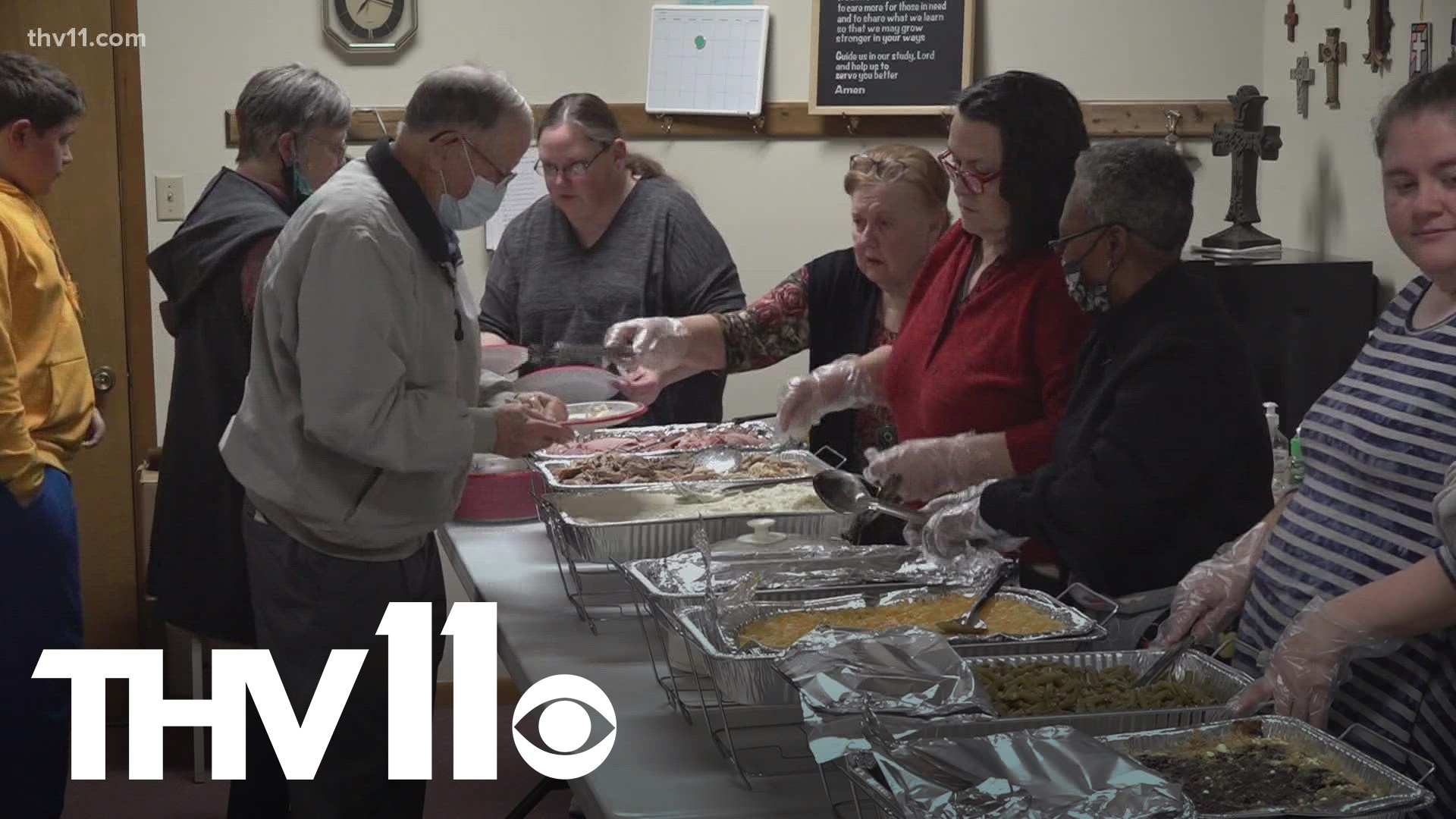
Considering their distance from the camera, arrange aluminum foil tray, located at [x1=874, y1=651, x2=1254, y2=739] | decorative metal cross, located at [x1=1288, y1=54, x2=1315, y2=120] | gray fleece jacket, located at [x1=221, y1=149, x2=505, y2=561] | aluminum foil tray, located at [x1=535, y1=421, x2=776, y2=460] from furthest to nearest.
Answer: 1. decorative metal cross, located at [x1=1288, y1=54, x2=1315, y2=120]
2. aluminum foil tray, located at [x1=535, y1=421, x2=776, y2=460]
3. gray fleece jacket, located at [x1=221, y1=149, x2=505, y2=561]
4. aluminum foil tray, located at [x1=874, y1=651, x2=1254, y2=739]

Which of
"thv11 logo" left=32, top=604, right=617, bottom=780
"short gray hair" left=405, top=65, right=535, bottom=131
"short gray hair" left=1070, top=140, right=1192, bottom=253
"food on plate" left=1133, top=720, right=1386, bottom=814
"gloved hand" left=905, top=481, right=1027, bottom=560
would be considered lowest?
"thv11 logo" left=32, top=604, right=617, bottom=780

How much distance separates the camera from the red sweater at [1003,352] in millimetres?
2057

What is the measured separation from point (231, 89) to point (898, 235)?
2.17m

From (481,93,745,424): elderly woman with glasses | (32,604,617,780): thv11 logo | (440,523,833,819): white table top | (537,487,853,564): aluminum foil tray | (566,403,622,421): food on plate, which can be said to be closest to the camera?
(440,523,833,819): white table top

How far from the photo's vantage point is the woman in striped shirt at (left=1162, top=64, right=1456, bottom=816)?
4.29 feet

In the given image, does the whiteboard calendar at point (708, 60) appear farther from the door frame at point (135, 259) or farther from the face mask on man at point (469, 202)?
the face mask on man at point (469, 202)

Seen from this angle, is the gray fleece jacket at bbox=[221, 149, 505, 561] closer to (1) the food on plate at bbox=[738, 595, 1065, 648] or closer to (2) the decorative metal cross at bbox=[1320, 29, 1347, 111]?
(1) the food on plate at bbox=[738, 595, 1065, 648]

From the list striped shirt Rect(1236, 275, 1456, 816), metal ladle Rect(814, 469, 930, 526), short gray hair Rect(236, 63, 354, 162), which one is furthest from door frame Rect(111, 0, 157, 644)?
striped shirt Rect(1236, 275, 1456, 816)

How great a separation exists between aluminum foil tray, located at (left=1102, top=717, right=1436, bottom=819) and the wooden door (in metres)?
3.36

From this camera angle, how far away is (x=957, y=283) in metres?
2.24

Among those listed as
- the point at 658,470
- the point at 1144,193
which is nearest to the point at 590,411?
the point at 658,470

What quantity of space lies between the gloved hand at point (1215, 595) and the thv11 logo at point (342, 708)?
64 centimetres

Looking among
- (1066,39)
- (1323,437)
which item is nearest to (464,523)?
(1323,437)

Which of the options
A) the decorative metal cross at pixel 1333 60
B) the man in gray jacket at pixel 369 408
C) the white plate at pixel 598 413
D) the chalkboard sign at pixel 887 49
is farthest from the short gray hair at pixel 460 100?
the decorative metal cross at pixel 1333 60
